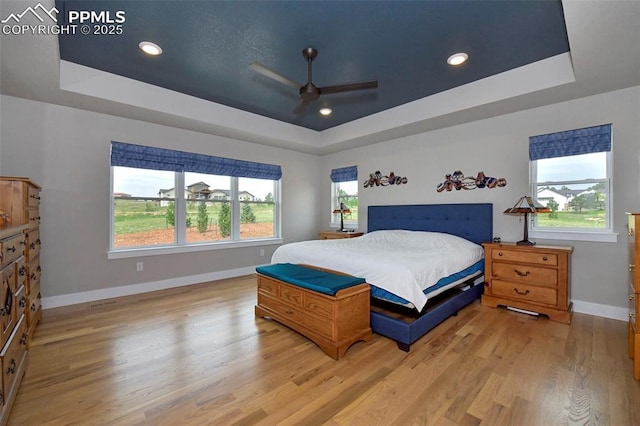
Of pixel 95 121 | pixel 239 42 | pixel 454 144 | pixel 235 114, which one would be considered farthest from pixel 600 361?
pixel 95 121

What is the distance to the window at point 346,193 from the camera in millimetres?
5730

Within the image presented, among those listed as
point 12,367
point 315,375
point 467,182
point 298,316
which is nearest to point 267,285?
point 298,316

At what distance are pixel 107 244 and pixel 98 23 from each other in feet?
8.70

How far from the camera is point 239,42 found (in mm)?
2590

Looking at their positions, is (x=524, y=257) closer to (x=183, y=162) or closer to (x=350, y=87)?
(x=350, y=87)

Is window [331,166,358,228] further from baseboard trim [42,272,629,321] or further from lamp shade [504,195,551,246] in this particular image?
lamp shade [504,195,551,246]

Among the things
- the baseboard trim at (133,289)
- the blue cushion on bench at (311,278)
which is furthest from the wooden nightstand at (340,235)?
the blue cushion on bench at (311,278)

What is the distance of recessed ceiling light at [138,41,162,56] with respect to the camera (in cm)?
259

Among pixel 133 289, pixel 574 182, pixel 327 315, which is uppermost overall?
pixel 574 182

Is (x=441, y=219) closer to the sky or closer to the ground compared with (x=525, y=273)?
closer to the sky

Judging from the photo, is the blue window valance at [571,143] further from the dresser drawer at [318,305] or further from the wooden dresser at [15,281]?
the wooden dresser at [15,281]

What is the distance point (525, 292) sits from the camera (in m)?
3.11

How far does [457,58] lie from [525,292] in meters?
2.64

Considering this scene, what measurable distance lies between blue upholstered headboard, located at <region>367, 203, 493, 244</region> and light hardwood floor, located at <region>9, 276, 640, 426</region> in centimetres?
127
